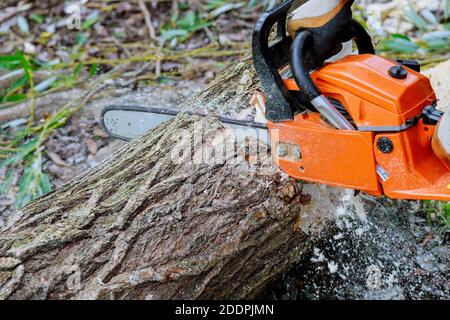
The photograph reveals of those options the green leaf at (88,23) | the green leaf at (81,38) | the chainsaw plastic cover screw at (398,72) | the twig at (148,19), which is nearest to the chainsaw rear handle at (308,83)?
the chainsaw plastic cover screw at (398,72)

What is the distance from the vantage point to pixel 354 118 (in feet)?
6.41

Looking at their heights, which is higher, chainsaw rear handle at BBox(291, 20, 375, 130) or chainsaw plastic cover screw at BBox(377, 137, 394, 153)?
chainsaw rear handle at BBox(291, 20, 375, 130)

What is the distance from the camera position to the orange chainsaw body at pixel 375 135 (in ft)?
6.23

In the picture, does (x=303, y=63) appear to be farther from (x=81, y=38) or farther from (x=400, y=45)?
(x=81, y=38)


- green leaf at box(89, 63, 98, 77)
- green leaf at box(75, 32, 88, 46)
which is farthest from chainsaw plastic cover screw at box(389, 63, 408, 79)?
green leaf at box(75, 32, 88, 46)

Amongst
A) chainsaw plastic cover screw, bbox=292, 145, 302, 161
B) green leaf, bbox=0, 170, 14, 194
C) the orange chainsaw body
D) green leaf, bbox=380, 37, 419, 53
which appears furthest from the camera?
green leaf, bbox=380, 37, 419, 53

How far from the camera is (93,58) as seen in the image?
431 cm

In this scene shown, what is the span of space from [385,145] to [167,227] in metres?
0.82

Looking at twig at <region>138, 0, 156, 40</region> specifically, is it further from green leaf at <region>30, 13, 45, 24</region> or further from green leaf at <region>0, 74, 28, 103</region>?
green leaf at <region>0, 74, 28, 103</region>

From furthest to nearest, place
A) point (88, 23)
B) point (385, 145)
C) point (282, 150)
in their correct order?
point (88, 23) → point (282, 150) → point (385, 145)

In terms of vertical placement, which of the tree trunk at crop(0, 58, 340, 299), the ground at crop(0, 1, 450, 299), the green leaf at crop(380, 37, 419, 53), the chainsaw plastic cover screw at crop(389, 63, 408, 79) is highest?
the chainsaw plastic cover screw at crop(389, 63, 408, 79)

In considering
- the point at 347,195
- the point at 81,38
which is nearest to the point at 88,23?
the point at 81,38

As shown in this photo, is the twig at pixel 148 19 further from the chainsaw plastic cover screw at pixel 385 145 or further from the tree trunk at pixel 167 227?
the chainsaw plastic cover screw at pixel 385 145

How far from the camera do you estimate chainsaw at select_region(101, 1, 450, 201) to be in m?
1.91
